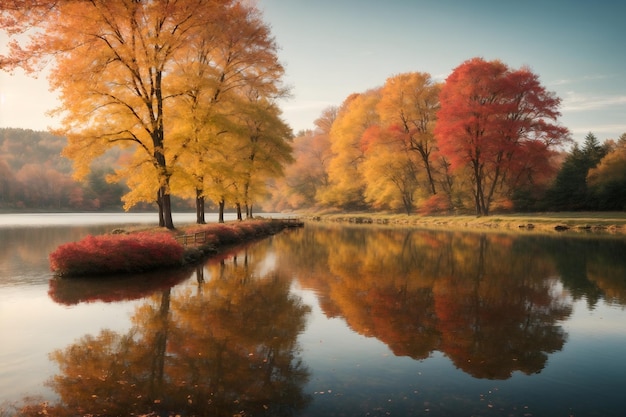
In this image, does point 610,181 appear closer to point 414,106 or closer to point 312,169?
point 414,106

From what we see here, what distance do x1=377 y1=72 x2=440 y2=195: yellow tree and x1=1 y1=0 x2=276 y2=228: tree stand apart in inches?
1341

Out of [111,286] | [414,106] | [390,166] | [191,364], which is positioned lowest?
[191,364]

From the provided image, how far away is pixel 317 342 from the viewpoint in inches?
421

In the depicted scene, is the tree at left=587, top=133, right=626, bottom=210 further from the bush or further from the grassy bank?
the bush

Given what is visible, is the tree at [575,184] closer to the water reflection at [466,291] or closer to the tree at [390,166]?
the tree at [390,166]

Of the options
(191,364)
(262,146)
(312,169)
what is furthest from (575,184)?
(191,364)

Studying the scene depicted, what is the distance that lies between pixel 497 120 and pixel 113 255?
42034mm

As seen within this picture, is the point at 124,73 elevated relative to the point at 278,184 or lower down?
elevated

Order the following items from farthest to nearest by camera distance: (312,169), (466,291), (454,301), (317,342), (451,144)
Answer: (312,169)
(451,144)
(466,291)
(454,301)
(317,342)

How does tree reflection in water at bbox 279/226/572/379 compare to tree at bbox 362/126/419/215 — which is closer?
tree reflection in water at bbox 279/226/572/379

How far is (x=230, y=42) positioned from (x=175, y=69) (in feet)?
16.7

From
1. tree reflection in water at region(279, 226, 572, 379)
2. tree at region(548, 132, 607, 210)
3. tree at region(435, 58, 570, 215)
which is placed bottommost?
tree reflection in water at region(279, 226, 572, 379)

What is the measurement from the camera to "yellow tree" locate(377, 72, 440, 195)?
5812 cm

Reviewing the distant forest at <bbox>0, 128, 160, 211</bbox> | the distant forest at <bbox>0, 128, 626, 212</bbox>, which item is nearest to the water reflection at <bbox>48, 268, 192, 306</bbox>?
the distant forest at <bbox>0, 128, 626, 212</bbox>
